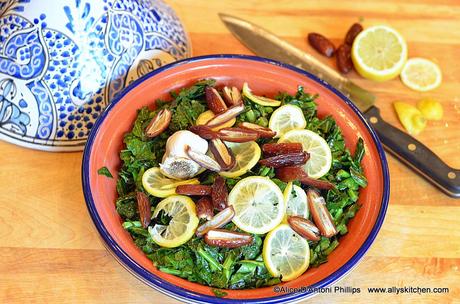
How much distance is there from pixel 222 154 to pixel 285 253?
250 millimetres

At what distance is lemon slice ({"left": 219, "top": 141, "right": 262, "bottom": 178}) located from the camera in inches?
44.8

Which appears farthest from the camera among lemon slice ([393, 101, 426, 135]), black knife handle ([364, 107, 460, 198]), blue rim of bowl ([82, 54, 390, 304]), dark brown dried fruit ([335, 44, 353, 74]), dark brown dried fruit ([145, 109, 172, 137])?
dark brown dried fruit ([335, 44, 353, 74])

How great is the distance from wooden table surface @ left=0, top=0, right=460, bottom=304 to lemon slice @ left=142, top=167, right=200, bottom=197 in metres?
0.20

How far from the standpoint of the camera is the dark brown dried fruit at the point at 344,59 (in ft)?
5.14

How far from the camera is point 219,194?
107cm

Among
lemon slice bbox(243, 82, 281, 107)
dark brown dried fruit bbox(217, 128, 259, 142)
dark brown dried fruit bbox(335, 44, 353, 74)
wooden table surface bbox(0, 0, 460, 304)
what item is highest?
dark brown dried fruit bbox(335, 44, 353, 74)

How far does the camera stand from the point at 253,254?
3.56 feet

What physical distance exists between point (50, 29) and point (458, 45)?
1.24m

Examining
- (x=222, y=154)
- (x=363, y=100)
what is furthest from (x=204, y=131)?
(x=363, y=100)

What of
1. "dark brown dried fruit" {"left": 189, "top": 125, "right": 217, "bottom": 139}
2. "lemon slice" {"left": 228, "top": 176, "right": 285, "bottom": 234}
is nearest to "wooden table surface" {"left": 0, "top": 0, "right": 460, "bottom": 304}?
"lemon slice" {"left": 228, "top": 176, "right": 285, "bottom": 234}

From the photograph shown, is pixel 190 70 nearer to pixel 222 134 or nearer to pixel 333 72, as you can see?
pixel 222 134

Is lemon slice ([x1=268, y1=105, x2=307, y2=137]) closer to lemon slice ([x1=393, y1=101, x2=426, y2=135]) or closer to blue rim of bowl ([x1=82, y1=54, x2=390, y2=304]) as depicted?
blue rim of bowl ([x1=82, y1=54, x2=390, y2=304])

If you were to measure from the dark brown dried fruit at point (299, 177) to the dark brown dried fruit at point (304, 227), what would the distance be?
9 cm

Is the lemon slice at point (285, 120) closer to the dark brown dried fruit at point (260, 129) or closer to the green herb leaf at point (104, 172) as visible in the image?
the dark brown dried fruit at point (260, 129)
